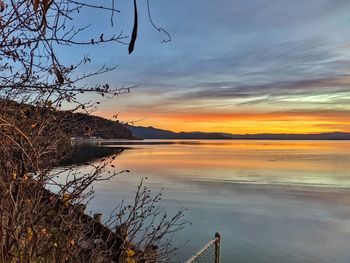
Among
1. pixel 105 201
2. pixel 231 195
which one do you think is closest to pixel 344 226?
pixel 231 195

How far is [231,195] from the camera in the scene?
108ft

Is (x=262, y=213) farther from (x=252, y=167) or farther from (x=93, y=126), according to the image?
(x=252, y=167)

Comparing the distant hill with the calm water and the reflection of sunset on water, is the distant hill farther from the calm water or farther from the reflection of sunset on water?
the reflection of sunset on water

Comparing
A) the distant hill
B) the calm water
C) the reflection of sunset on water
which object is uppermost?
the distant hill

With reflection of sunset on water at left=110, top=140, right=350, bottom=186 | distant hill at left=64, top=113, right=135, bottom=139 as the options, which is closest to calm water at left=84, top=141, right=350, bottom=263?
reflection of sunset on water at left=110, top=140, right=350, bottom=186

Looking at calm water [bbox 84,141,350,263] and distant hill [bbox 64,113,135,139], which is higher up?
distant hill [bbox 64,113,135,139]

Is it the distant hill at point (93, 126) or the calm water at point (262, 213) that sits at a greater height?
the distant hill at point (93, 126)

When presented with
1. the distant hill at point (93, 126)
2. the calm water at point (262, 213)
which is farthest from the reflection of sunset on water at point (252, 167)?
the distant hill at point (93, 126)

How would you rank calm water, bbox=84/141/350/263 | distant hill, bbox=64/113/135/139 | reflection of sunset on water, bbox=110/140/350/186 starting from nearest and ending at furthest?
distant hill, bbox=64/113/135/139
calm water, bbox=84/141/350/263
reflection of sunset on water, bbox=110/140/350/186

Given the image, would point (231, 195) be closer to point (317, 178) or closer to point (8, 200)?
point (317, 178)

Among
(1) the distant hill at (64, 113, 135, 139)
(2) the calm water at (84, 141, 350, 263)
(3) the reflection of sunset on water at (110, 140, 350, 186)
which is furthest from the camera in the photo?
(3) the reflection of sunset on water at (110, 140, 350, 186)

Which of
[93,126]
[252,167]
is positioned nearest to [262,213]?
[93,126]

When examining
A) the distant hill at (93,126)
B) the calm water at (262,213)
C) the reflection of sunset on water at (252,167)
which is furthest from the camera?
the reflection of sunset on water at (252,167)

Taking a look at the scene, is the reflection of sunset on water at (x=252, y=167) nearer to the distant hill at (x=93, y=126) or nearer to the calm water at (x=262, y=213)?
the calm water at (x=262, y=213)
